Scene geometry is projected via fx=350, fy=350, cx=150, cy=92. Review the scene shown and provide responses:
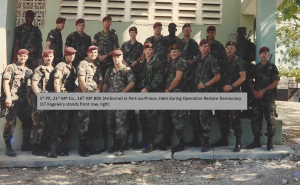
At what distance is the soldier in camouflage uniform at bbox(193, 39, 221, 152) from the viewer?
630 cm

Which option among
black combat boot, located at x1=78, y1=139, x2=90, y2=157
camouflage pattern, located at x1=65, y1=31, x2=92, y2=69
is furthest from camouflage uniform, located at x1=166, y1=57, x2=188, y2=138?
camouflage pattern, located at x1=65, y1=31, x2=92, y2=69

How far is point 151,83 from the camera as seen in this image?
636 centimetres

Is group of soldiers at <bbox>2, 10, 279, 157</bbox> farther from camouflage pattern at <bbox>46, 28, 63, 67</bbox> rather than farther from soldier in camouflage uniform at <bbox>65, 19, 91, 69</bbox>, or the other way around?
soldier in camouflage uniform at <bbox>65, 19, 91, 69</bbox>

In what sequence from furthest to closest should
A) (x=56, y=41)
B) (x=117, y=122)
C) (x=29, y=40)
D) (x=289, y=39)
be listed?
(x=289, y=39)
(x=29, y=40)
(x=56, y=41)
(x=117, y=122)

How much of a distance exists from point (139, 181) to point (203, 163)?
1.32m

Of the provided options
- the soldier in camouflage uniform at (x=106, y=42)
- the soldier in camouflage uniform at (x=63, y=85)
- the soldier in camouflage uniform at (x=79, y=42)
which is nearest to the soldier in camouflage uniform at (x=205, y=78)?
the soldier in camouflage uniform at (x=106, y=42)

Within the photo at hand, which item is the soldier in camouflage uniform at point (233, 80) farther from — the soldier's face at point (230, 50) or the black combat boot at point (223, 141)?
the black combat boot at point (223, 141)

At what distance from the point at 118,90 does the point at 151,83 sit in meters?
0.61

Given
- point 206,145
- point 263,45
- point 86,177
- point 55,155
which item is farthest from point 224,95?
point 55,155

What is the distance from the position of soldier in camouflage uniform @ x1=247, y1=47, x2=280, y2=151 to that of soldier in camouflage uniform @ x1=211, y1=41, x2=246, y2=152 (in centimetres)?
31

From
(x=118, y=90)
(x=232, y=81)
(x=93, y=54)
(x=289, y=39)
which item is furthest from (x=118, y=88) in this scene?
(x=289, y=39)

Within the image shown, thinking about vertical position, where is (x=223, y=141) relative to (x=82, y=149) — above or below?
above

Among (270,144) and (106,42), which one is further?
(106,42)

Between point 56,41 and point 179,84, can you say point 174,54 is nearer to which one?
point 179,84
